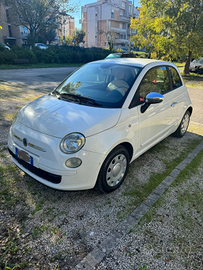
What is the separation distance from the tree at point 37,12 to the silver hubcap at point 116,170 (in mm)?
25760

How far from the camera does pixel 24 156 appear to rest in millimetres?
2629

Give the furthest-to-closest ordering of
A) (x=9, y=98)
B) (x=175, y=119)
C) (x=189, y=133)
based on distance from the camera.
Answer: (x=9, y=98)
(x=189, y=133)
(x=175, y=119)

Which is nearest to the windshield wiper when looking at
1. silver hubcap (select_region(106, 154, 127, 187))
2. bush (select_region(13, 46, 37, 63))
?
silver hubcap (select_region(106, 154, 127, 187))

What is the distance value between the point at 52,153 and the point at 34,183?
3.03 ft

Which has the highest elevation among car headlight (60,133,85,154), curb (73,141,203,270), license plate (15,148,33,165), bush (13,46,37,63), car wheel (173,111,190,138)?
bush (13,46,37,63)

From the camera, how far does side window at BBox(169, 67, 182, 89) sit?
4184mm

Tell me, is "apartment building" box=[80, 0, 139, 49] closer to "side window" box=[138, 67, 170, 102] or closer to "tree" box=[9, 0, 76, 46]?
"tree" box=[9, 0, 76, 46]

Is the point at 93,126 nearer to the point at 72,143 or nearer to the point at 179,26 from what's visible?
the point at 72,143

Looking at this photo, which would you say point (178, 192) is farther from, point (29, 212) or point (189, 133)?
point (189, 133)

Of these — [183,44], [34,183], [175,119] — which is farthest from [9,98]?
[183,44]

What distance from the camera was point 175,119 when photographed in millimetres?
4309

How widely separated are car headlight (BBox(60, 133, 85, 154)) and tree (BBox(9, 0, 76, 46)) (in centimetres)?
2584

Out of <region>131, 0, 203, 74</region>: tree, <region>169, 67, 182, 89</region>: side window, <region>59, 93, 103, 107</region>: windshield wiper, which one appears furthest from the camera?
<region>131, 0, 203, 74</region>: tree

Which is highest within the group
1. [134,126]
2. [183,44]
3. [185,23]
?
[185,23]
